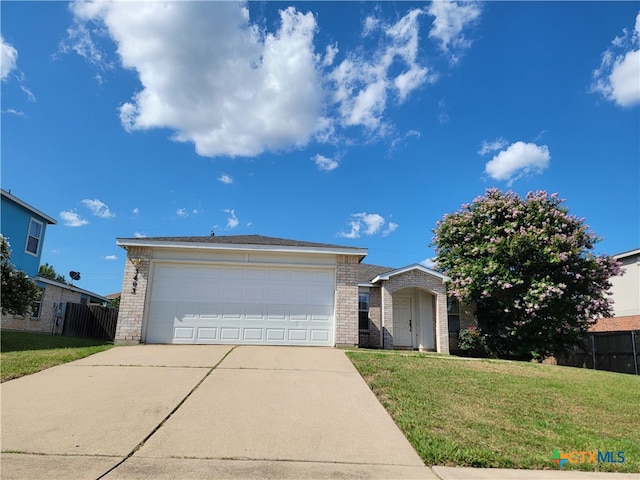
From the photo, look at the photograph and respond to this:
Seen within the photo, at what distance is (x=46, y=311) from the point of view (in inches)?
765

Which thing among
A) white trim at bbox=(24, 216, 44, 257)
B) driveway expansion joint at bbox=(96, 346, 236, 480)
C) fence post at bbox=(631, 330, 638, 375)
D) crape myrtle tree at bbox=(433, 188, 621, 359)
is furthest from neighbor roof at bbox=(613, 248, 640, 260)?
white trim at bbox=(24, 216, 44, 257)

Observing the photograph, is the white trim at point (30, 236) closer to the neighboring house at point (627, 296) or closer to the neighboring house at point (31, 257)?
the neighboring house at point (31, 257)

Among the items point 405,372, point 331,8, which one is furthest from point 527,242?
point 331,8

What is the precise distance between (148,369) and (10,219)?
13.3 m

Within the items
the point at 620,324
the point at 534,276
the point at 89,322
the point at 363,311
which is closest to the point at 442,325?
the point at 363,311

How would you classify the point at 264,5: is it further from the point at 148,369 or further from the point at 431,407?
the point at 431,407

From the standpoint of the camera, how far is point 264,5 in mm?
11102

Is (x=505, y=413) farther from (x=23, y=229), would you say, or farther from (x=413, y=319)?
(x=23, y=229)

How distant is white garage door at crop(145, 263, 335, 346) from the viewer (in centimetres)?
1175

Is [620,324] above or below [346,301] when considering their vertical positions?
below

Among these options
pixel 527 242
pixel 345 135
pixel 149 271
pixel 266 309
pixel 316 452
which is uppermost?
pixel 345 135

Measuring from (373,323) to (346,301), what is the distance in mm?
3709

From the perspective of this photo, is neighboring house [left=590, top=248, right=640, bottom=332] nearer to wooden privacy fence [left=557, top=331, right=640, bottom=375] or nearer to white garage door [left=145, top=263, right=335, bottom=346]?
wooden privacy fence [left=557, top=331, right=640, bottom=375]

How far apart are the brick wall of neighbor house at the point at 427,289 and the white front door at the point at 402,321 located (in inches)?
44.8
